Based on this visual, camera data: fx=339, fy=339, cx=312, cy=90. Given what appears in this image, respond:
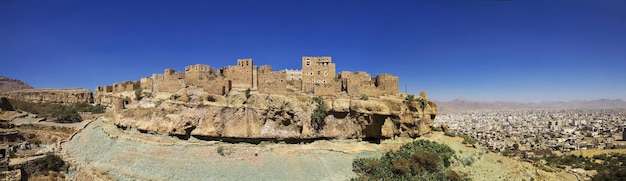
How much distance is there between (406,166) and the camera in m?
24.6

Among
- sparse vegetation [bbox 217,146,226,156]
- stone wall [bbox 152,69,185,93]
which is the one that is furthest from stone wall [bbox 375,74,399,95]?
stone wall [bbox 152,69,185,93]

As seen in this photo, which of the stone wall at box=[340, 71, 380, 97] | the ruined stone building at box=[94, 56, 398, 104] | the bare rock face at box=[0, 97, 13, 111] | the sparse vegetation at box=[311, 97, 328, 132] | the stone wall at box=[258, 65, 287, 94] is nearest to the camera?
the sparse vegetation at box=[311, 97, 328, 132]

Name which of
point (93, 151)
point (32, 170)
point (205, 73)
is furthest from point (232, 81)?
point (32, 170)

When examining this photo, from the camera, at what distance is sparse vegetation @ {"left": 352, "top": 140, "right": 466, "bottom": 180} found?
23984 mm

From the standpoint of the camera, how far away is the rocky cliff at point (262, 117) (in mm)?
26234

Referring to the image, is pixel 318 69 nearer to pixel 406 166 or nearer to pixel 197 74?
pixel 197 74

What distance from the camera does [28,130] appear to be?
32.3m

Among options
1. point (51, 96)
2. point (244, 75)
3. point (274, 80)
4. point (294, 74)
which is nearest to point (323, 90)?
point (274, 80)

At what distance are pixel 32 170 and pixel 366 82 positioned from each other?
85.9 ft

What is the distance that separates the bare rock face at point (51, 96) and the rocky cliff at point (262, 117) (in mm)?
27085

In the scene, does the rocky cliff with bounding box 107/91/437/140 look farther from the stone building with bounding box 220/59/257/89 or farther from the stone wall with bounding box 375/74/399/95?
the stone wall with bounding box 375/74/399/95

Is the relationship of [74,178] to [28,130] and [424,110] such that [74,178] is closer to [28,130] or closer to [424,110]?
[28,130]

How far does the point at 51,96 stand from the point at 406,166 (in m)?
51.5

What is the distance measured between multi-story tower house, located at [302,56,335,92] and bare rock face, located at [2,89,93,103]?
3733 centimetres
